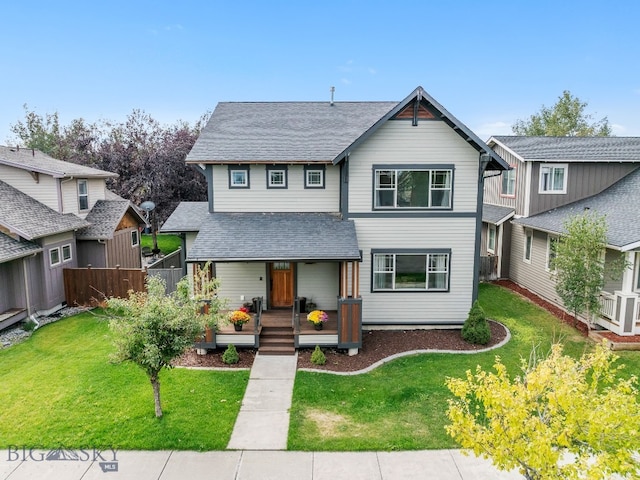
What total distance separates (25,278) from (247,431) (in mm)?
11550

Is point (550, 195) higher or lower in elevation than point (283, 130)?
lower

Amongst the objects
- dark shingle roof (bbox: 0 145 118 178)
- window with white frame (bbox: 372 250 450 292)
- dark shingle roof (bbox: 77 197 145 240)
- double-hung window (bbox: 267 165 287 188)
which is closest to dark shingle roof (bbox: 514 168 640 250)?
window with white frame (bbox: 372 250 450 292)

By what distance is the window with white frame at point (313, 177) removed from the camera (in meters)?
14.7

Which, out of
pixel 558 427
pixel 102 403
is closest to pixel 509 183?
pixel 558 427

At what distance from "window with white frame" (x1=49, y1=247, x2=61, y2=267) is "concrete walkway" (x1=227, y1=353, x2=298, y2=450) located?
Answer: 9.96m

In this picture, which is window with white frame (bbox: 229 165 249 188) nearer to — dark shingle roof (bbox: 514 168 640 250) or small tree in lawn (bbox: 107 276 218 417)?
small tree in lawn (bbox: 107 276 218 417)

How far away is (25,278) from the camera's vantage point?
50.2ft

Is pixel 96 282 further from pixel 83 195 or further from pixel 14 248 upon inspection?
pixel 83 195

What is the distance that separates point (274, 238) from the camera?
13.5 meters

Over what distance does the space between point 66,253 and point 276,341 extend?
10.8m

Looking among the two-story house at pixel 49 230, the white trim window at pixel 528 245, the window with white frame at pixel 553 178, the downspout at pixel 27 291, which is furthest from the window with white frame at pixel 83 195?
the window with white frame at pixel 553 178

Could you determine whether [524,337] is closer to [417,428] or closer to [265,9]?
[417,428]

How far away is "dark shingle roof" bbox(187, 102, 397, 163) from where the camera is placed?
1448 centimetres

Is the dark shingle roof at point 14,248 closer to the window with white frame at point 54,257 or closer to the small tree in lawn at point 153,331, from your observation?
the window with white frame at point 54,257
